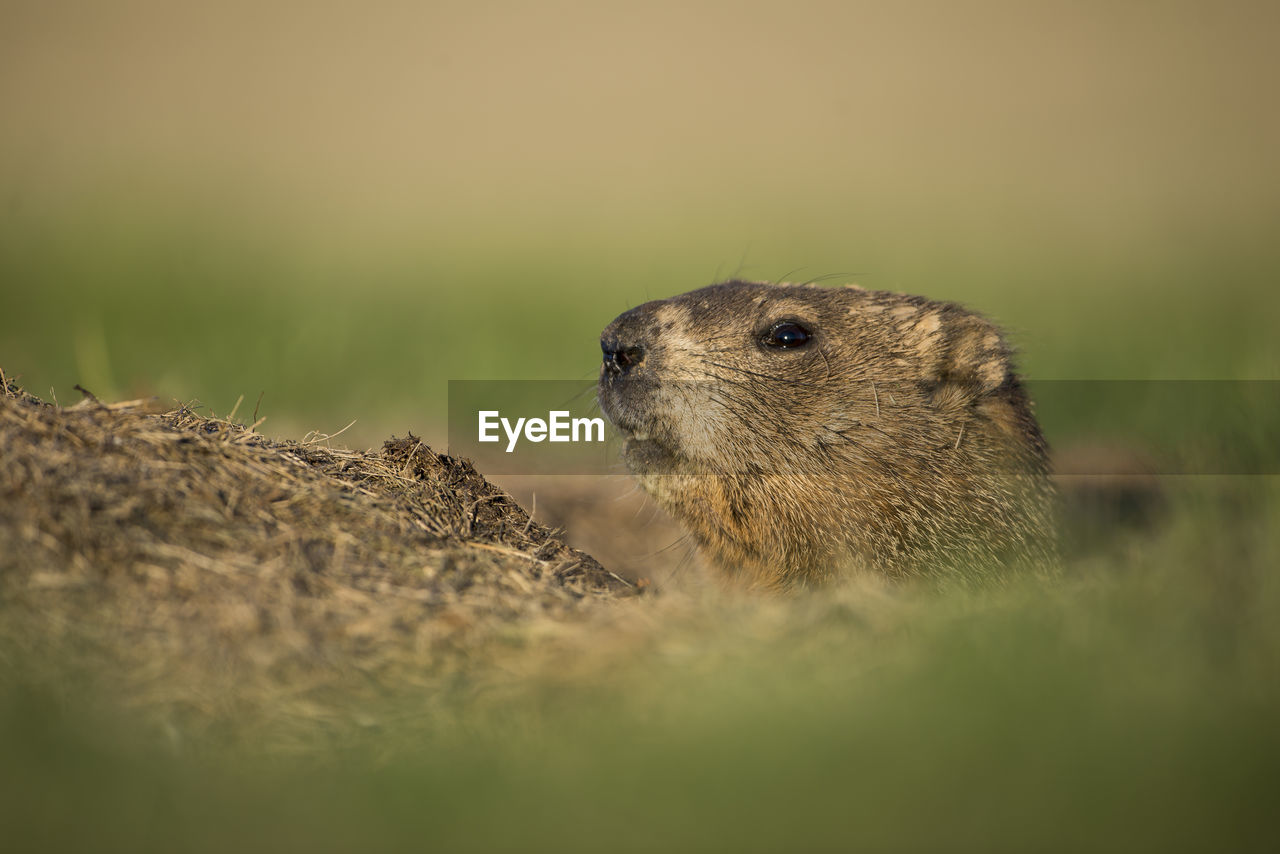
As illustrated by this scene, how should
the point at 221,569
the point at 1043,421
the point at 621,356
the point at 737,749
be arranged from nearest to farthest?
the point at 737,749
the point at 221,569
the point at 621,356
the point at 1043,421

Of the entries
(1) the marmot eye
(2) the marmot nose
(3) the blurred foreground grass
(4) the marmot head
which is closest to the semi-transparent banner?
(4) the marmot head

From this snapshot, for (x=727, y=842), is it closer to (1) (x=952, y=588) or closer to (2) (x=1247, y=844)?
(2) (x=1247, y=844)

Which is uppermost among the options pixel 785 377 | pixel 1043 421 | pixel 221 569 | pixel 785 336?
pixel 785 336

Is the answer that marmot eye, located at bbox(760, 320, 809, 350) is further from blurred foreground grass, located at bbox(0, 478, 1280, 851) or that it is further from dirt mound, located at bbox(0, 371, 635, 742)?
blurred foreground grass, located at bbox(0, 478, 1280, 851)

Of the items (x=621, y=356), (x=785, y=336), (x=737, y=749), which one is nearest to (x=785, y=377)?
(x=785, y=336)

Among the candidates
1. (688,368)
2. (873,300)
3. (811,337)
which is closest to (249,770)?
(688,368)

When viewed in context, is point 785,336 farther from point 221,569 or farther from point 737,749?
point 221,569
